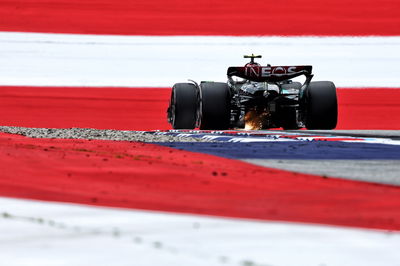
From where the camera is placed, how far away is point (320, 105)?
10641 mm

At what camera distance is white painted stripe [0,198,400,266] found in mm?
2707

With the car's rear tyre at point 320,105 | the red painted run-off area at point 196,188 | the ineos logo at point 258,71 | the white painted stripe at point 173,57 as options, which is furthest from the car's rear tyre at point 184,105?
the red painted run-off area at point 196,188

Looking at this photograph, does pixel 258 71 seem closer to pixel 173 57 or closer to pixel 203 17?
pixel 173 57

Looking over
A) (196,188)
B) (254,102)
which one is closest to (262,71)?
(254,102)

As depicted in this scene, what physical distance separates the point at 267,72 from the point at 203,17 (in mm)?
2529

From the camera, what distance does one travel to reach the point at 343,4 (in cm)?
1306

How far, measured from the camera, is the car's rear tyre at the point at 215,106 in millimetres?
10352

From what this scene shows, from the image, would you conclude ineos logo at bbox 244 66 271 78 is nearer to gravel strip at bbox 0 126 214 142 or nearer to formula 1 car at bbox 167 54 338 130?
formula 1 car at bbox 167 54 338 130

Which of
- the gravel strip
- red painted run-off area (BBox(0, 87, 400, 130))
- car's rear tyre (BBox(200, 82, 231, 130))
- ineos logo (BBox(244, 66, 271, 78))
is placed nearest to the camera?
the gravel strip

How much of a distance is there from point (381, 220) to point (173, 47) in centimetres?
934

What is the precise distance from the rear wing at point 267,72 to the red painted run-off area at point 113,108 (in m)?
1.73

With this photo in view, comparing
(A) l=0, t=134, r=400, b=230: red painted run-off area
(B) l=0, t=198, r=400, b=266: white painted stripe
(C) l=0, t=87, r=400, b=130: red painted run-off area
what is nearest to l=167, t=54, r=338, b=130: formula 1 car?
(C) l=0, t=87, r=400, b=130: red painted run-off area

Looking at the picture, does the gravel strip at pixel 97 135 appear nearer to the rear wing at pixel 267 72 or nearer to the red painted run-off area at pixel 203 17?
the rear wing at pixel 267 72

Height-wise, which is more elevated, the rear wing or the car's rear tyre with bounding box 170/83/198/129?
the rear wing
